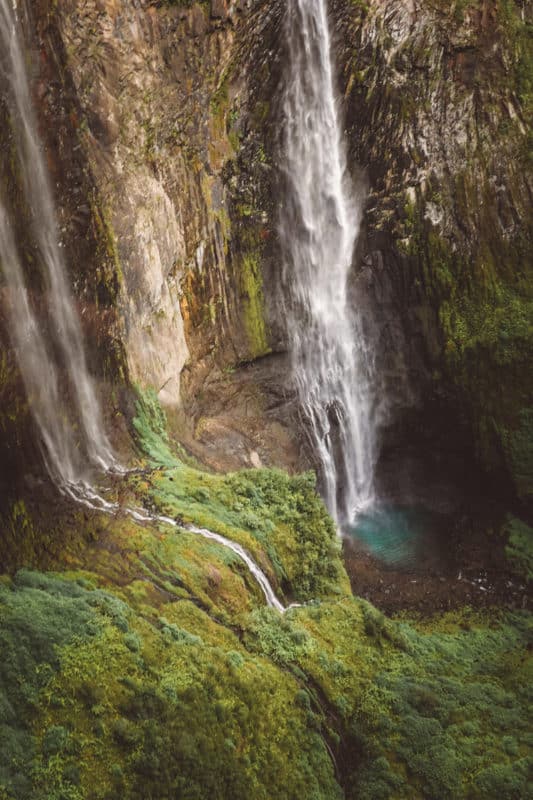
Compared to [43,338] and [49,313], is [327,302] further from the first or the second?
[43,338]

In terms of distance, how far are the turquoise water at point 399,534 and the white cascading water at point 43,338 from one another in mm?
4393

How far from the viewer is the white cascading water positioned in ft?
23.1

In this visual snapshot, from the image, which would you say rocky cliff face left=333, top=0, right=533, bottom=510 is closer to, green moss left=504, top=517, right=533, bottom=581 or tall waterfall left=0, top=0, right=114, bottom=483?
green moss left=504, top=517, right=533, bottom=581

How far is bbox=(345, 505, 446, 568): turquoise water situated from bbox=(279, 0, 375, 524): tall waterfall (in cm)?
46

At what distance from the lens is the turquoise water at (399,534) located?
37.3 ft

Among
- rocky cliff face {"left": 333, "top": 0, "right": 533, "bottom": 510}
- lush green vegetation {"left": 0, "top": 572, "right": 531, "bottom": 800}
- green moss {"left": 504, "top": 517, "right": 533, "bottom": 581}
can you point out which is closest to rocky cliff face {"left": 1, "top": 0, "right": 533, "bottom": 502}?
rocky cliff face {"left": 333, "top": 0, "right": 533, "bottom": 510}

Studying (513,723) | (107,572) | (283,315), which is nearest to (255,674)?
(107,572)

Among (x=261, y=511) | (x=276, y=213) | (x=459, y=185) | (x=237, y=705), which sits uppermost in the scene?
(x=276, y=213)

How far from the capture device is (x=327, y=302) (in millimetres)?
12703

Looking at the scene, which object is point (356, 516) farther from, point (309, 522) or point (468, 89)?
point (468, 89)

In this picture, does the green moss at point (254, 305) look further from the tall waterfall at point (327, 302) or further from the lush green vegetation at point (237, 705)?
the lush green vegetation at point (237, 705)

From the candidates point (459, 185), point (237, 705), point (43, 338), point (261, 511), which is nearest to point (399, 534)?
point (261, 511)

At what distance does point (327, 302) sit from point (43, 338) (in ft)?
22.6

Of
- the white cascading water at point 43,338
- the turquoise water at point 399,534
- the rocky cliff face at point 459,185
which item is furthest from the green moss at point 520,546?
the white cascading water at point 43,338
